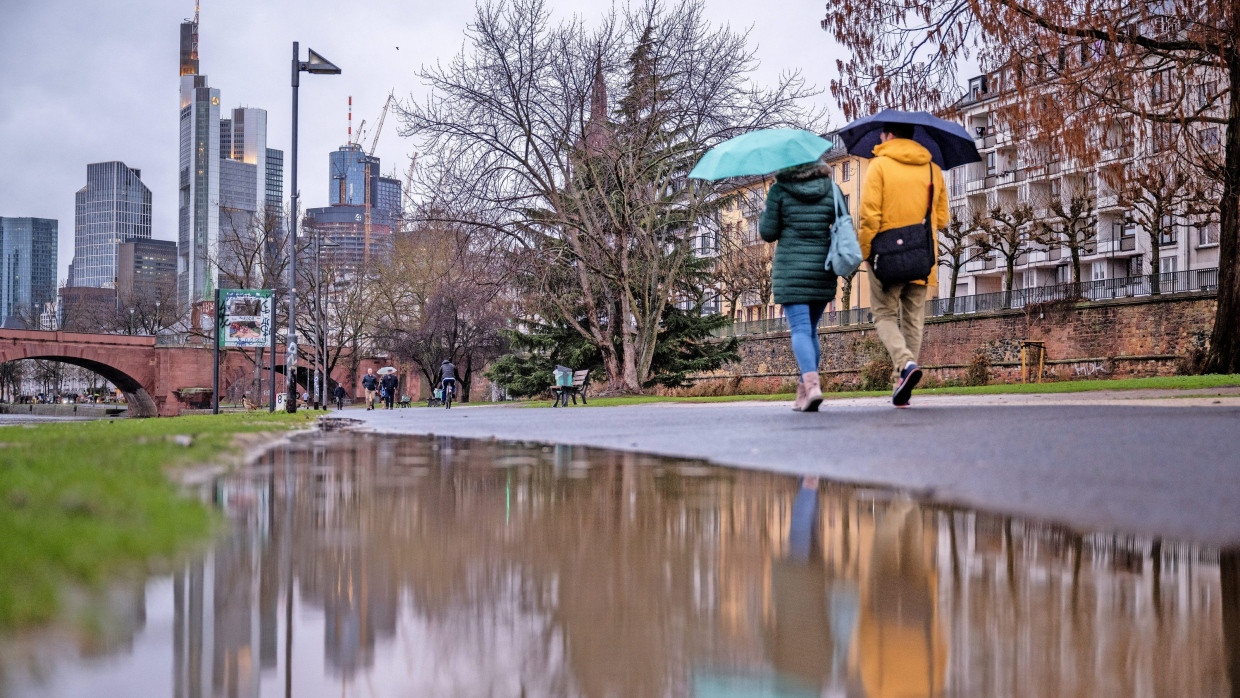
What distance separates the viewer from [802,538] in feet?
10.1

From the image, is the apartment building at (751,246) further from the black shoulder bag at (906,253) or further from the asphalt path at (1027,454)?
the asphalt path at (1027,454)

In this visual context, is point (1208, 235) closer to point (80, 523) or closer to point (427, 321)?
point (427, 321)

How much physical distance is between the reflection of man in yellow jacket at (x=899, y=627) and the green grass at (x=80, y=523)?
1.39 m

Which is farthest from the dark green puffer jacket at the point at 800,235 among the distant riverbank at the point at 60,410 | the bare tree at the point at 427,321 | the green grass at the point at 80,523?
the distant riverbank at the point at 60,410

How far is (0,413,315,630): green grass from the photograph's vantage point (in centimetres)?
205

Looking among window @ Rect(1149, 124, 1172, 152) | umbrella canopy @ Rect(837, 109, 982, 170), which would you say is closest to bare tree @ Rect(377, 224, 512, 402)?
window @ Rect(1149, 124, 1172, 152)

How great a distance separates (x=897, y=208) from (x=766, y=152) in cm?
177

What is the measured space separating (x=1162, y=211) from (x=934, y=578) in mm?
50244

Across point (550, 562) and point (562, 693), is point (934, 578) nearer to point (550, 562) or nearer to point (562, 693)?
point (550, 562)

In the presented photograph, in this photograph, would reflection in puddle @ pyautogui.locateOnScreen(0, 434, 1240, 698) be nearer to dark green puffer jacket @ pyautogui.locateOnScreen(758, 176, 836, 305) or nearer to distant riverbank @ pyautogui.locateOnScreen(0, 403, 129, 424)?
dark green puffer jacket @ pyautogui.locateOnScreen(758, 176, 836, 305)

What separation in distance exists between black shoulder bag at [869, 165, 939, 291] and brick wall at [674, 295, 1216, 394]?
2476cm

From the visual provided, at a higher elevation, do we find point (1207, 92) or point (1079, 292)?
point (1207, 92)

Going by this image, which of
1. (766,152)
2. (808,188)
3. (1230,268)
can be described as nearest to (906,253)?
(808,188)

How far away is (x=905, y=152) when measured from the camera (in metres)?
9.73
